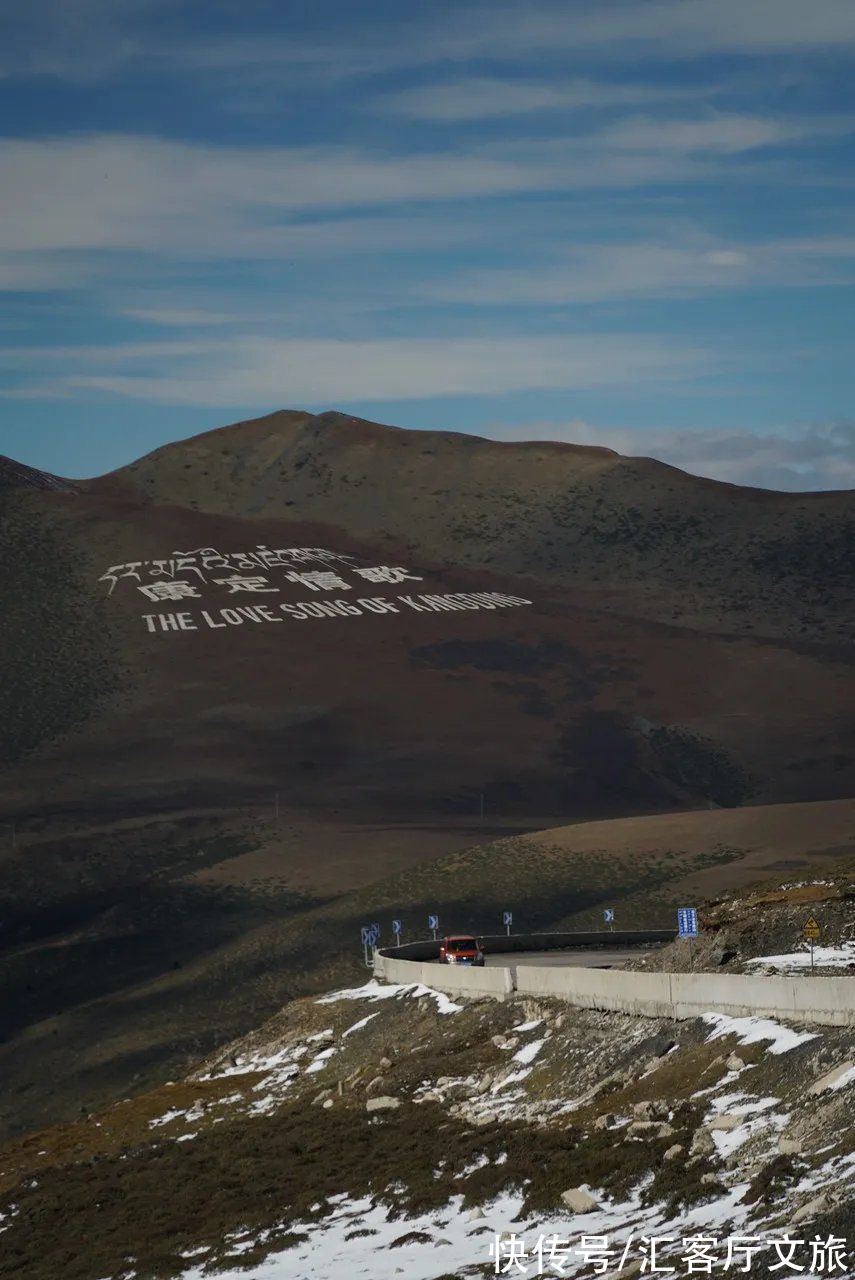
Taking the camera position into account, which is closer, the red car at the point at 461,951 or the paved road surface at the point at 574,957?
the paved road surface at the point at 574,957

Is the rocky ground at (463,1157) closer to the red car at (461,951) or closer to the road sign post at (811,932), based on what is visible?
the road sign post at (811,932)

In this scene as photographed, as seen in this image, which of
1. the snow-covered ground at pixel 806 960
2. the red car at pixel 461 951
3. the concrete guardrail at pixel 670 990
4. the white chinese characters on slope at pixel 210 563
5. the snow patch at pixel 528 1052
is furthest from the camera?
the white chinese characters on slope at pixel 210 563

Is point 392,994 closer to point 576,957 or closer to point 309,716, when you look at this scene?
point 576,957

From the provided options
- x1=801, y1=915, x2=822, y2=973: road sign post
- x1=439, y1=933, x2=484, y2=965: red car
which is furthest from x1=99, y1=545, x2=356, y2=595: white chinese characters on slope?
x1=801, y1=915, x2=822, y2=973: road sign post

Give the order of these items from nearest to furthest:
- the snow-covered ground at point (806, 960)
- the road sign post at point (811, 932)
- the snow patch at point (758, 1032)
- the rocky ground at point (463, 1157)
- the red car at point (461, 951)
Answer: the rocky ground at point (463, 1157), the snow patch at point (758, 1032), the road sign post at point (811, 932), the snow-covered ground at point (806, 960), the red car at point (461, 951)

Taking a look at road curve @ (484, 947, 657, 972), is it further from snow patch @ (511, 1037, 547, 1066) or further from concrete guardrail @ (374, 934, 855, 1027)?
snow patch @ (511, 1037, 547, 1066)

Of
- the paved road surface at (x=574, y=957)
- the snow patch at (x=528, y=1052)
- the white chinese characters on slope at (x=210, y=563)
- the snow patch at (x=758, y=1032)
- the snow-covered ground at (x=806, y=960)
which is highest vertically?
the white chinese characters on slope at (x=210, y=563)

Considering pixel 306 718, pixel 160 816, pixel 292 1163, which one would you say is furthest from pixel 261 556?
pixel 292 1163

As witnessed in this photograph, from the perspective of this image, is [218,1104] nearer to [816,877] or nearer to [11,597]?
[816,877]

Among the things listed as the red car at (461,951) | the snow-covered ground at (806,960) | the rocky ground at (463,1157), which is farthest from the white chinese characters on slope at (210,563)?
the snow-covered ground at (806,960)

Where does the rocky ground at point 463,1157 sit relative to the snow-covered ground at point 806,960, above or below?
below

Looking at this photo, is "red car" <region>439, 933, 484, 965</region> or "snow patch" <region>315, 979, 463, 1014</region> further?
"red car" <region>439, 933, 484, 965</region>
